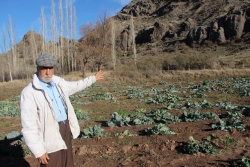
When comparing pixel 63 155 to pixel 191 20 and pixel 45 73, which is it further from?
pixel 191 20

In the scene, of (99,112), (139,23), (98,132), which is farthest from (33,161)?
(139,23)

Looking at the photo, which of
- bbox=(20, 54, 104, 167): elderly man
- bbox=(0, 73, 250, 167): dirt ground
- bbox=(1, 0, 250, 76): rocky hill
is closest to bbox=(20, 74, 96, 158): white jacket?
bbox=(20, 54, 104, 167): elderly man

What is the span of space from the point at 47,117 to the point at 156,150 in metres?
3.52

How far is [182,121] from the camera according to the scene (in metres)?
9.62

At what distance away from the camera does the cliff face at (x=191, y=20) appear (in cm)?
5131

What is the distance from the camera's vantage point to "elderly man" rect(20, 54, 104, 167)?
353cm

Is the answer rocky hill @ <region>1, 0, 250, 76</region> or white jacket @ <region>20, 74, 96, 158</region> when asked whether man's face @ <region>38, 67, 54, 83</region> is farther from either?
rocky hill @ <region>1, 0, 250, 76</region>

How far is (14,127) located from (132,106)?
583 centimetres

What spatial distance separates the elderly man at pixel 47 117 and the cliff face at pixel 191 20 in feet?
164

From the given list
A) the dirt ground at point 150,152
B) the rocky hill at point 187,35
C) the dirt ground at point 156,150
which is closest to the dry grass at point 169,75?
the rocky hill at point 187,35

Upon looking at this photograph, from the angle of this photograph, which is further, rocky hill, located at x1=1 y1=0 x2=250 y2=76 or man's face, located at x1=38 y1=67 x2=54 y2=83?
rocky hill, located at x1=1 y1=0 x2=250 y2=76

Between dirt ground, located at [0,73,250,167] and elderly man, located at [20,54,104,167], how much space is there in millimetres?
2200

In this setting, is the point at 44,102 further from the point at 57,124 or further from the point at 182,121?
the point at 182,121

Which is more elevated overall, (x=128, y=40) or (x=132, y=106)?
(x=128, y=40)
